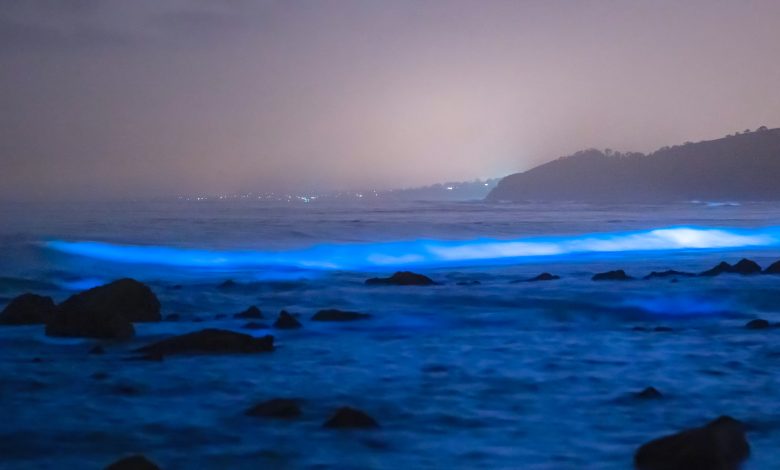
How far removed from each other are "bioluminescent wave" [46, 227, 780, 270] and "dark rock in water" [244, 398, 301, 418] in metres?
18.3

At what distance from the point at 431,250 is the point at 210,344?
72.7ft

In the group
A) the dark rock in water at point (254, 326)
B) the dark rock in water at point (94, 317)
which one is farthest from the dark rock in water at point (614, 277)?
the dark rock in water at point (94, 317)

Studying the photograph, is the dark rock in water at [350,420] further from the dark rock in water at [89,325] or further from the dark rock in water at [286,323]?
the dark rock in water at [286,323]

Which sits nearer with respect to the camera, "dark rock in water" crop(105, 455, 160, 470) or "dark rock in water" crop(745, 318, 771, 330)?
"dark rock in water" crop(105, 455, 160, 470)

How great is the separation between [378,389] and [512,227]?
113 ft

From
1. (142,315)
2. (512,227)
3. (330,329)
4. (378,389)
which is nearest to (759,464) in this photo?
(378,389)

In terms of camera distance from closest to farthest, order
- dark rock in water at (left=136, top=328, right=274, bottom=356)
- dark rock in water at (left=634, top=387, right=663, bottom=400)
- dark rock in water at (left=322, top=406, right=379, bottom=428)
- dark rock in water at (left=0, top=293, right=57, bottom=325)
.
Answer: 1. dark rock in water at (left=322, top=406, right=379, bottom=428)
2. dark rock in water at (left=634, top=387, right=663, bottom=400)
3. dark rock in water at (left=136, top=328, right=274, bottom=356)
4. dark rock in water at (left=0, top=293, right=57, bottom=325)

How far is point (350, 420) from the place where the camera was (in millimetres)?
5535

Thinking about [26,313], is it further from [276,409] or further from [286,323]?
[276,409]

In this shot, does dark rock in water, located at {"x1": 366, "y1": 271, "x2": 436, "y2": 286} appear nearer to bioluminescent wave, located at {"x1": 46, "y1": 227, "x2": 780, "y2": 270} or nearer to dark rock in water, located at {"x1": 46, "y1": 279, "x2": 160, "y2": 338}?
dark rock in water, located at {"x1": 46, "y1": 279, "x2": 160, "y2": 338}

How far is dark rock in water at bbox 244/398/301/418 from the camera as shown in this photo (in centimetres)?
581

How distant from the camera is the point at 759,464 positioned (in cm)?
471

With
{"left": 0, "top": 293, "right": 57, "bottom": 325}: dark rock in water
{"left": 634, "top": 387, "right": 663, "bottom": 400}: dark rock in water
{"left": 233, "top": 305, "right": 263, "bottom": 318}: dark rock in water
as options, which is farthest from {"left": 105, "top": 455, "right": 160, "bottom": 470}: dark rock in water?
{"left": 233, "top": 305, "right": 263, "bottom": 318}: dark rock in water

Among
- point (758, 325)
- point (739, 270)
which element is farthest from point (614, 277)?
point (758, 325)
